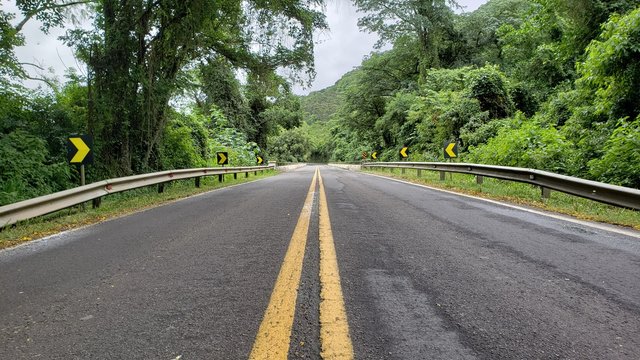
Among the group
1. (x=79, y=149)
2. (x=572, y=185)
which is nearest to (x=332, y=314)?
(x=572, y=185)

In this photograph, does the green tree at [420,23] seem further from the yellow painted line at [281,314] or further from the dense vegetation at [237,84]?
the yellow painted line at [281,314]

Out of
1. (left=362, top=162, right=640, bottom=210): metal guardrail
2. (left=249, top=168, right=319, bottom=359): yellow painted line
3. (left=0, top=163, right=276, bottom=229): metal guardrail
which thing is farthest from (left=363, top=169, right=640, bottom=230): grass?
(left=0, top=163, right=276, bottom=229): metal guardrail

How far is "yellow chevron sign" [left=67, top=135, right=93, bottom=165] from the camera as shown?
7.58m

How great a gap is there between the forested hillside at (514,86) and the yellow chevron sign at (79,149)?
37.8 ft

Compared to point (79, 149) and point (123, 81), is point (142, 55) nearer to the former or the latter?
point (123, 81)

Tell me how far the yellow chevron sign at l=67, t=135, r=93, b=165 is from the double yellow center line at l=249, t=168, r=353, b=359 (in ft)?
19.9

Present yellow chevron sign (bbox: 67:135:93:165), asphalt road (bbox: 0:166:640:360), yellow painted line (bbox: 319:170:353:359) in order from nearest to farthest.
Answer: yellow painted line (bbox: 319:170:353:359)
asphalt road (bbox: 0:166:640:360)
yellow chevron sign (bbox: 67:135:93:165)

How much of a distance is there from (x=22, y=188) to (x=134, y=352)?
801 cm

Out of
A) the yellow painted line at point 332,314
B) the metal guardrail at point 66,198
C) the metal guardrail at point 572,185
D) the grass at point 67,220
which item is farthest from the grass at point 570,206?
the metal guardrail at point 66,198

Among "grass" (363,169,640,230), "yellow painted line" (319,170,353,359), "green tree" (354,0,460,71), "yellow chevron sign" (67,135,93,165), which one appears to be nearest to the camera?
"yellow painted line" (319,170,353,359)

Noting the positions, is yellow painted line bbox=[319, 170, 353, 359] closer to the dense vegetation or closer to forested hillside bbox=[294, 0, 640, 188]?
the dense vegetation

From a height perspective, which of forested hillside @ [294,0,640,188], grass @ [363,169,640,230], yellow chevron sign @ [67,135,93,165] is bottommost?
grass @ [363,169,640,230]

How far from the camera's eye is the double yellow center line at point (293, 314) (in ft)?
6.13

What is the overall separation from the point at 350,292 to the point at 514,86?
2219 cm
